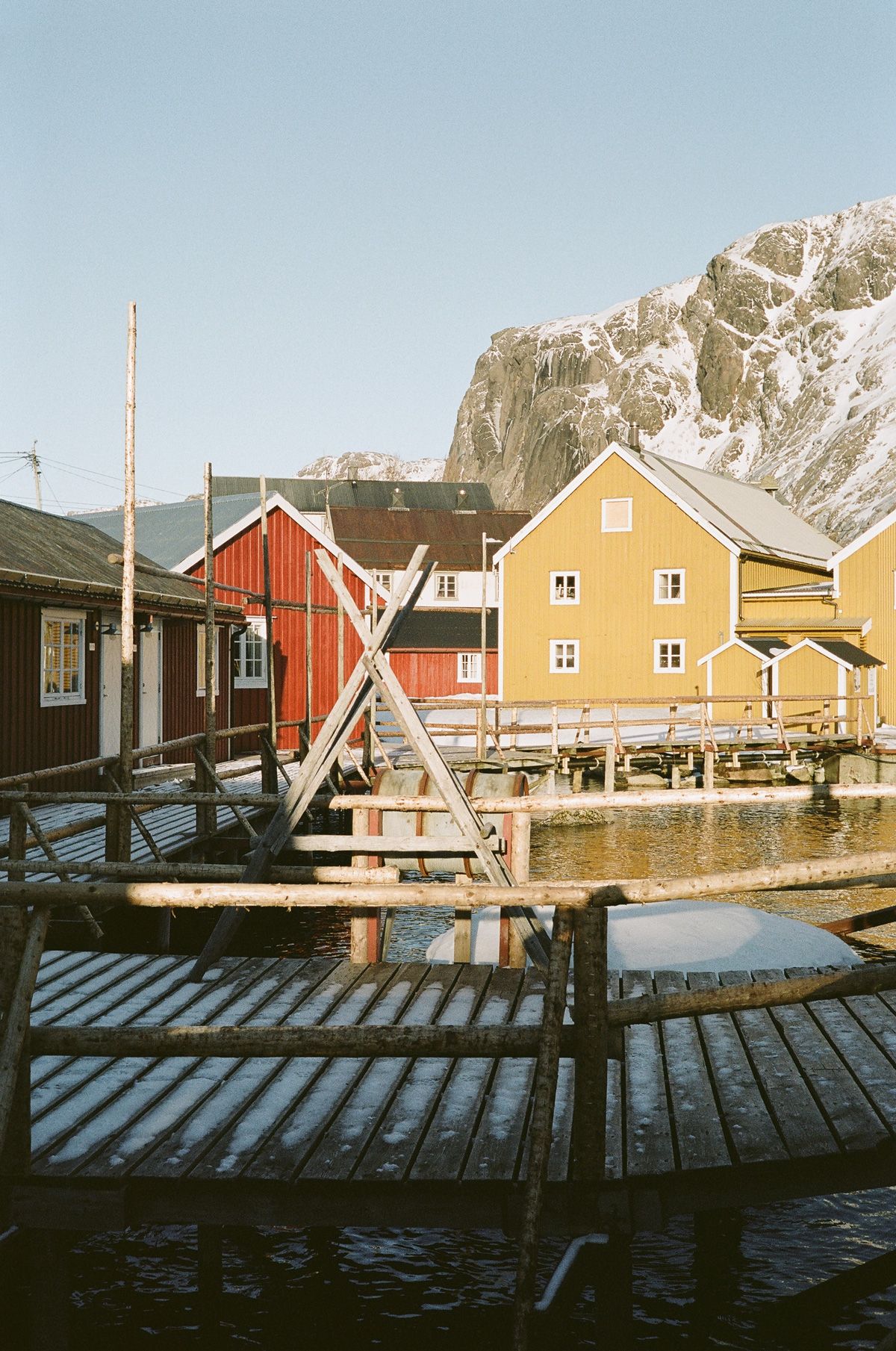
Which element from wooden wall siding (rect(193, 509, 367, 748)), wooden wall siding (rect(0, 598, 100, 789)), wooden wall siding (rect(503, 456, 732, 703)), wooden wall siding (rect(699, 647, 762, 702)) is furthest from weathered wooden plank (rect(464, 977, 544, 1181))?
wooden wall siding (rect(503, 456, 732, 703))

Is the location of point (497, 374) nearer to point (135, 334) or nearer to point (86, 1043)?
point (135, 334)

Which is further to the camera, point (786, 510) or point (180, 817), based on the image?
point (786, 510)

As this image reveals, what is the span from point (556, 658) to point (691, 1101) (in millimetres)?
35678

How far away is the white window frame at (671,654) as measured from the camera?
38.7 meters

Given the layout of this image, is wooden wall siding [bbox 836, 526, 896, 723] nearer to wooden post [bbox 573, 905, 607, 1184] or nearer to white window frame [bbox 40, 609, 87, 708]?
white window frame [bbox 40, 609, 87, 708]

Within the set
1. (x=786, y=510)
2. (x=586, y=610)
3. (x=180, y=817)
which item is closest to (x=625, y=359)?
(x=786, y=510)

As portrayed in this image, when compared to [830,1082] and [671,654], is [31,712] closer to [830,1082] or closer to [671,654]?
[830,1082]

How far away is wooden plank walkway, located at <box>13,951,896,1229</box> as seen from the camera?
4527mm

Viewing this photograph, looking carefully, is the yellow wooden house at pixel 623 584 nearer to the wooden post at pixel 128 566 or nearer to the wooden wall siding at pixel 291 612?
the wooden wall siding at pixel 291 612

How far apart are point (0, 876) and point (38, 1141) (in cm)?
548

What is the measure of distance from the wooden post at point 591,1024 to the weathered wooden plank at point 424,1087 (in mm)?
663

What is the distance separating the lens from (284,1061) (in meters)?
5.88

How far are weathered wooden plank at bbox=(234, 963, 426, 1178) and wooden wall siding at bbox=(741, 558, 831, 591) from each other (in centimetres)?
3329

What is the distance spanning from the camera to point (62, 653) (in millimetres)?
17781
